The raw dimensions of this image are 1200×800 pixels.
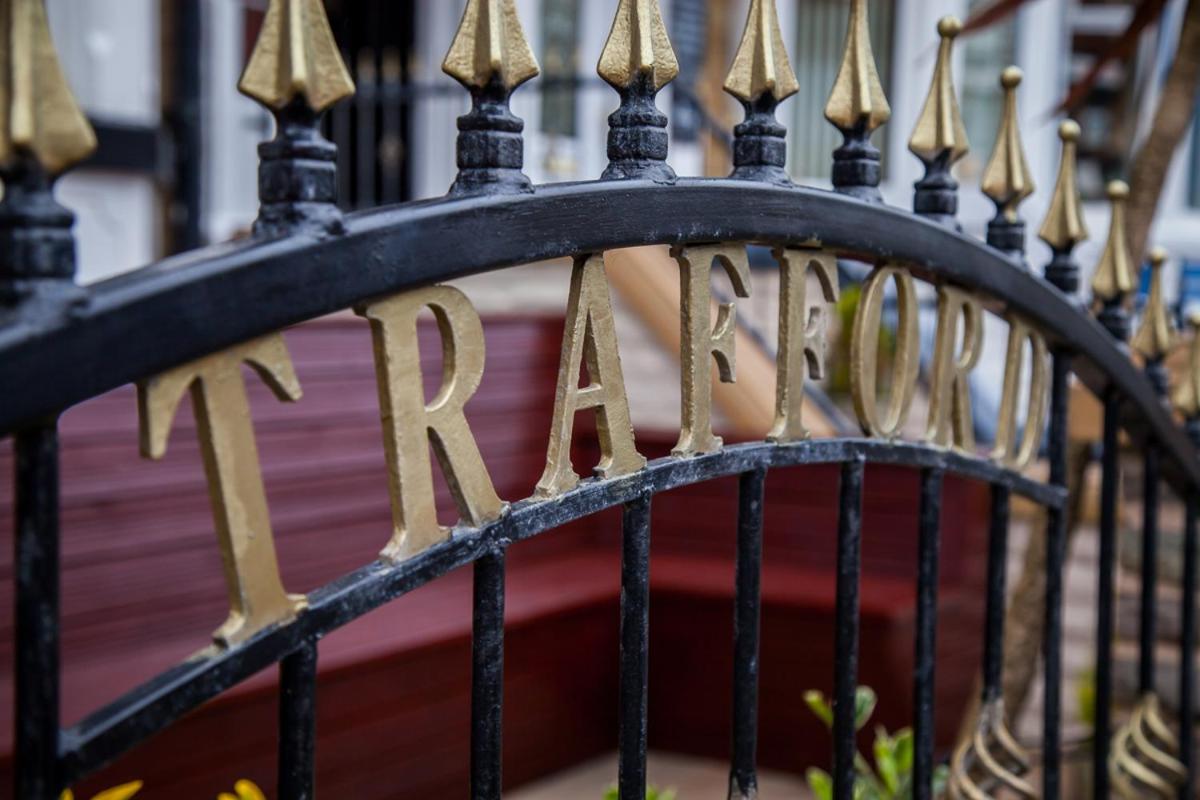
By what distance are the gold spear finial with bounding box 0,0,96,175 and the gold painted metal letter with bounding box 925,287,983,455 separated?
2.83 ft

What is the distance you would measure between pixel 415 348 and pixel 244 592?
0.58 feet

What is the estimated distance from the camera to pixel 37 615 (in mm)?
627

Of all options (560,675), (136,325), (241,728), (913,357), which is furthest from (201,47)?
(136,325)

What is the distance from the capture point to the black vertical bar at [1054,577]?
156 cm

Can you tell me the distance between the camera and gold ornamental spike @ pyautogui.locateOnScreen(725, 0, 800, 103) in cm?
101

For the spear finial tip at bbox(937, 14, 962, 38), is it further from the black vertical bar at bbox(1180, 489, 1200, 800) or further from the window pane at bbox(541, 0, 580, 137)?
the window pane at bbox(541, 0, 580, 137)

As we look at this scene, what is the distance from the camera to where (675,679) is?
12.7 feet

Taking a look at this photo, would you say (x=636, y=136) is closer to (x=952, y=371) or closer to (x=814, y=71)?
(x=952, y=371)

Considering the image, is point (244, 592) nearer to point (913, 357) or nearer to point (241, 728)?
point (913, 357)

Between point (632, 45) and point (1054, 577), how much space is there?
0.97m

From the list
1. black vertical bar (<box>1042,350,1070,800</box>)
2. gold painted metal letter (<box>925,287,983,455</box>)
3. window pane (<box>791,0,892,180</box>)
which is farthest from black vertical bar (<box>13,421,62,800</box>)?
window pane (<box>791,0,892,180</box>)

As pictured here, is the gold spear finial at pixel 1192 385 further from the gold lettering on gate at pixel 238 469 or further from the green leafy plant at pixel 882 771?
the gold lettering on gate at pixel 238 469

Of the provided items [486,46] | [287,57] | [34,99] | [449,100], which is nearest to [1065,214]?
[486,46]

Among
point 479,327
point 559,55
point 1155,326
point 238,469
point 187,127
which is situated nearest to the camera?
point 238,469
